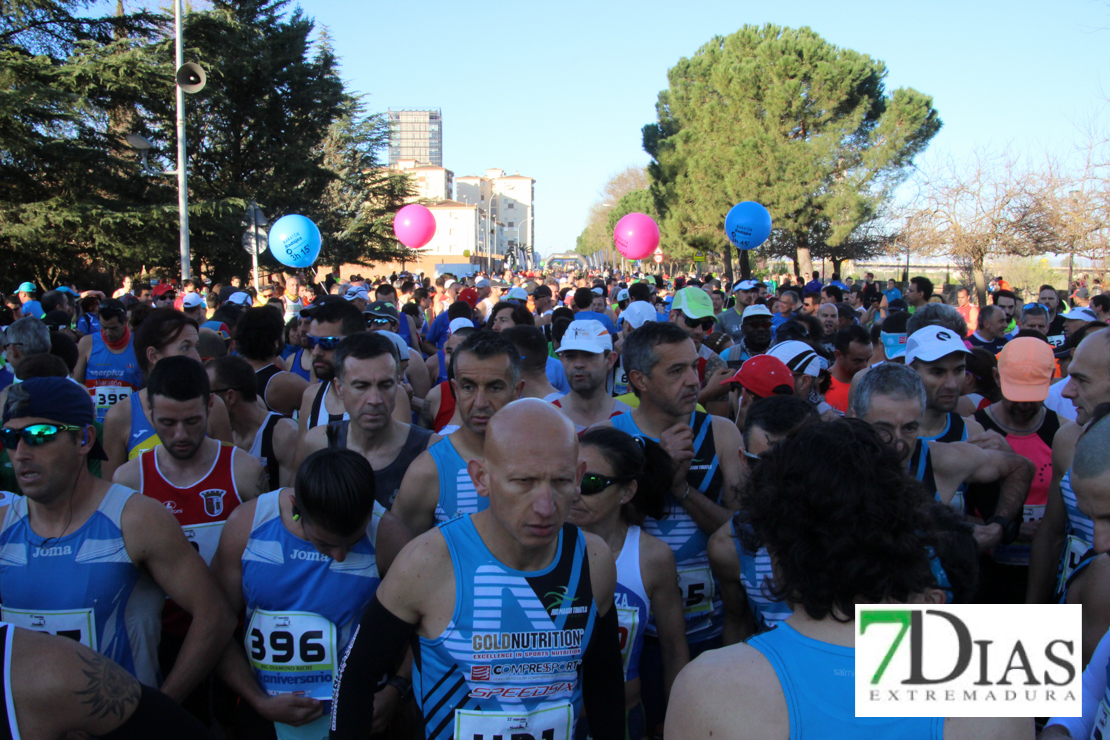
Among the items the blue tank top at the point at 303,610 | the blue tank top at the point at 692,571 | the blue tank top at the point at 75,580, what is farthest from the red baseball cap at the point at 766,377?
the blue tank top at the point at 75,580

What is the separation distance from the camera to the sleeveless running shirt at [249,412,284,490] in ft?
14.1

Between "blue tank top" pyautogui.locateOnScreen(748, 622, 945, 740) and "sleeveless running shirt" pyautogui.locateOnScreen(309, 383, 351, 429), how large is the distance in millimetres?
3144

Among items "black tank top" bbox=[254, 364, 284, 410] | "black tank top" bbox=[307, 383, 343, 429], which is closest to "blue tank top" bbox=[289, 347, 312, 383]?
"black tank top" bbox=[254, 364, 284, 410]

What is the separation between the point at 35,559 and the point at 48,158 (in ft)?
87.1

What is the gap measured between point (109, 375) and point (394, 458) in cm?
408

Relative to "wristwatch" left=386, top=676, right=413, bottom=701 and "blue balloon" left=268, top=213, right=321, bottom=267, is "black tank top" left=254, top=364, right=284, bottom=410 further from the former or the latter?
"blue balloon" left=268, top=213, right=321, bottom=267

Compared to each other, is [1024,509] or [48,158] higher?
[48,158]

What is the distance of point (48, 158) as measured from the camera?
77.9 ft

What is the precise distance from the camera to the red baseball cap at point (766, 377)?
13.6ft

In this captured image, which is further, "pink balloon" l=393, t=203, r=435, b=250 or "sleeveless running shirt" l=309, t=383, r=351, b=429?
"pink balloon" l=393, t=203, r=435, b=250

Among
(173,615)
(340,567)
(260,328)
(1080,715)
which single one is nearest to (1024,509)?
(1080,715)

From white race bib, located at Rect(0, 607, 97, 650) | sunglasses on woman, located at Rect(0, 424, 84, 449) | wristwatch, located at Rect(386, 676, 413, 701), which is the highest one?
sunglasses on woman, located at Rect(0, 424, 84, 449)

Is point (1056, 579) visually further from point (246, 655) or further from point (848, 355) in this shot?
point (246, 655)

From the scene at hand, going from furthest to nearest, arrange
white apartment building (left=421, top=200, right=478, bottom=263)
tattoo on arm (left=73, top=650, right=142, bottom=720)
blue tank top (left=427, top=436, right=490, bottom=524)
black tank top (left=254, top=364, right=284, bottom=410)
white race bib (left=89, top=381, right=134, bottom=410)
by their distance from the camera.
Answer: white apartment building (left=421, top=200, right=478, bottom=263)
white race bib (left=89, top=381, right=134, bottom=410)
black tank top (left=254, top=364, right=284, bottom=410)
blue tank top (left=427, top=436, right=490, bottom=524)
tattoo on arm (left=73, top=650, right=142, bottom=720)
